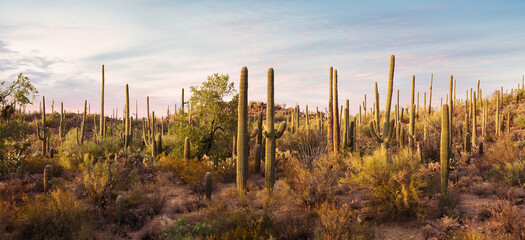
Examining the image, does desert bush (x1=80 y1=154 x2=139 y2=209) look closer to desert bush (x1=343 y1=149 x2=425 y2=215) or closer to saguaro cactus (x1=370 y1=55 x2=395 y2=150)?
desert bush (x1=343 y1=149 x2=425 y2=215)

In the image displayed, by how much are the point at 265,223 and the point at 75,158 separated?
13.6 m

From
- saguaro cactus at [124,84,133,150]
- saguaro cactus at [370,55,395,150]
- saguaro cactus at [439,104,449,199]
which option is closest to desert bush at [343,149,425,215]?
saguaro cactus at [439,104,449,199]

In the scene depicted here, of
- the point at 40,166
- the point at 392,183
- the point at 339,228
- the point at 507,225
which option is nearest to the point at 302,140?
the point at 392,183

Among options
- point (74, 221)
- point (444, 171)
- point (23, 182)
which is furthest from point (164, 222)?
point (444, 171)

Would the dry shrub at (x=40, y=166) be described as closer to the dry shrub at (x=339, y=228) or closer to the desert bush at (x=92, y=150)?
the desert bush at (x=92, y=150)

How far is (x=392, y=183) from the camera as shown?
10.1 m

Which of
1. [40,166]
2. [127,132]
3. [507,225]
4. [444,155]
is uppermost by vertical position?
[127,132]

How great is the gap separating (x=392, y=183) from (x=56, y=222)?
8.74 m

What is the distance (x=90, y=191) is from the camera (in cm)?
1073

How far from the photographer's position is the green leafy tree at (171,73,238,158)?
1761 cm

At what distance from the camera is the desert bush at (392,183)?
9577mm

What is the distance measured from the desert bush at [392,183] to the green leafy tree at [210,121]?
856 centimetres

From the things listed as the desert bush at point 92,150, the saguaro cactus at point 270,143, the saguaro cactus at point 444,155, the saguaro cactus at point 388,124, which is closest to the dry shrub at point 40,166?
the desert bush at point 92,150

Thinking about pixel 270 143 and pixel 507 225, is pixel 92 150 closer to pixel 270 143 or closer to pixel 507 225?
pixel 270 143
